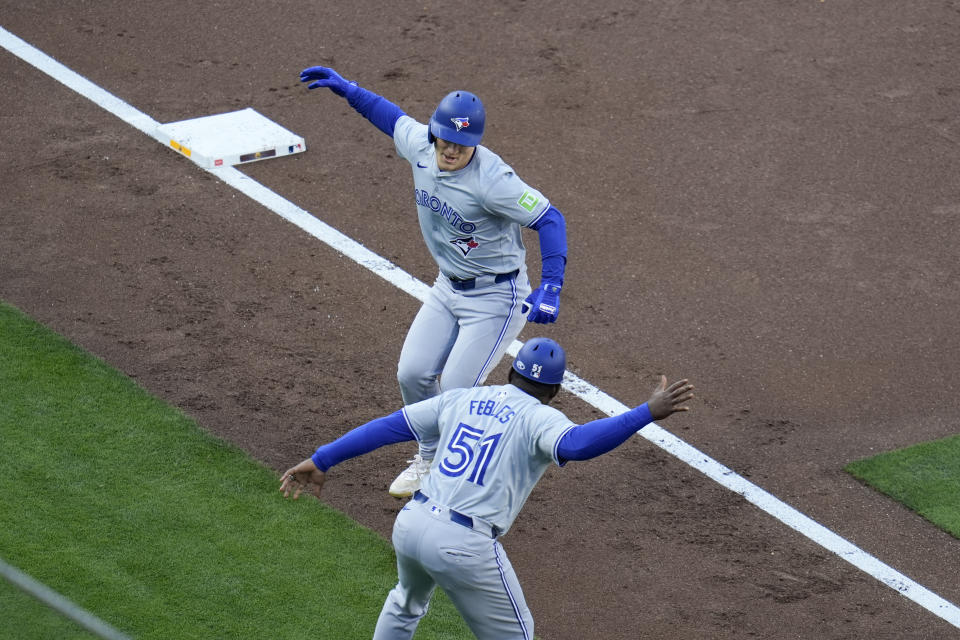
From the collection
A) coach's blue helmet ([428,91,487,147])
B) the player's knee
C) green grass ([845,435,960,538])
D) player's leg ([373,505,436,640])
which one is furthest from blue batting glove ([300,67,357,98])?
green grass ([845,435,960,538])

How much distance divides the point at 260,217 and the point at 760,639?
4.79 meters

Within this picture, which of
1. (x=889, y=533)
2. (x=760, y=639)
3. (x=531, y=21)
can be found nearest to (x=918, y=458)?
(x=889, y=533)

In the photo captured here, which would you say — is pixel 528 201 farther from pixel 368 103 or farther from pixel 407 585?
pixel 407 585

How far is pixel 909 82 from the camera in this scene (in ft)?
38.1

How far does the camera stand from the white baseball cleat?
7.08m

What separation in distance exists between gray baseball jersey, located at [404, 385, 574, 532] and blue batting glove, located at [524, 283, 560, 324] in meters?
1.13

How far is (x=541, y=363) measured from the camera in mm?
5465

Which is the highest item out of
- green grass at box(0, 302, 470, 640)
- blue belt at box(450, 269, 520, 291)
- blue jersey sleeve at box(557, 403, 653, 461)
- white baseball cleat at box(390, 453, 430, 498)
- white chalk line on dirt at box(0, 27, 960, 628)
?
blue jersey sleeve at box(557, 403, 653, 461)

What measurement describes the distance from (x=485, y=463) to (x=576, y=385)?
9.51 ft

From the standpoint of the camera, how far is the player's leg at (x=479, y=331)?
6840mm

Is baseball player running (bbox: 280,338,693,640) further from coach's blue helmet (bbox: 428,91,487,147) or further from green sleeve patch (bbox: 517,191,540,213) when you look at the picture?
coach's blue helmet (bbox: 428,91,487,147)

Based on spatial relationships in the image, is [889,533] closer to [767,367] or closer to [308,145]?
[767,367]

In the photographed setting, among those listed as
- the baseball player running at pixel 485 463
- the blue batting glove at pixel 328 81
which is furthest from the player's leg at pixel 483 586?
the blue batting glove at pixel 328 81

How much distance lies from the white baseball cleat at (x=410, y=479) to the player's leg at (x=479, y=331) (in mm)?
430
